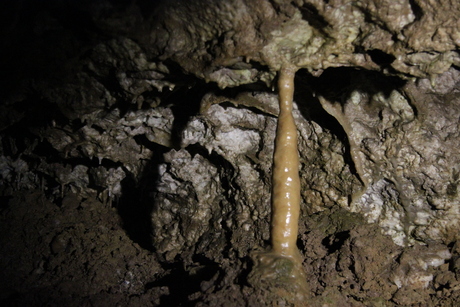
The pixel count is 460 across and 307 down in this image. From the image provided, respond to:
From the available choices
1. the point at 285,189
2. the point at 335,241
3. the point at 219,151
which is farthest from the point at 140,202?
the point at 285,189

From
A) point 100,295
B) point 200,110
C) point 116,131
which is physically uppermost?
point 200,110

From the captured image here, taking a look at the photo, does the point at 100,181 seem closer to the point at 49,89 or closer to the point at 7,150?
the point at 7,150

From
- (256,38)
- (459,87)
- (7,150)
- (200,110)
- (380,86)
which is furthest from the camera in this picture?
(7,150)

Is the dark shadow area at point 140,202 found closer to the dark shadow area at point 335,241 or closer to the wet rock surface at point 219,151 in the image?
the wet rock surface at point 219,151

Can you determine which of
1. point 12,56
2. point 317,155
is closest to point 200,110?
point 317,155

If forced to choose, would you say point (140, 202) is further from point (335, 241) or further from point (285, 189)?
point (285, 189)

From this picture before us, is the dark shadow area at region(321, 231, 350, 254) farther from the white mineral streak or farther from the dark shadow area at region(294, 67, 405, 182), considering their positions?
the white mineral streak

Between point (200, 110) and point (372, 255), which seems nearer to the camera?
point (372, 255)
